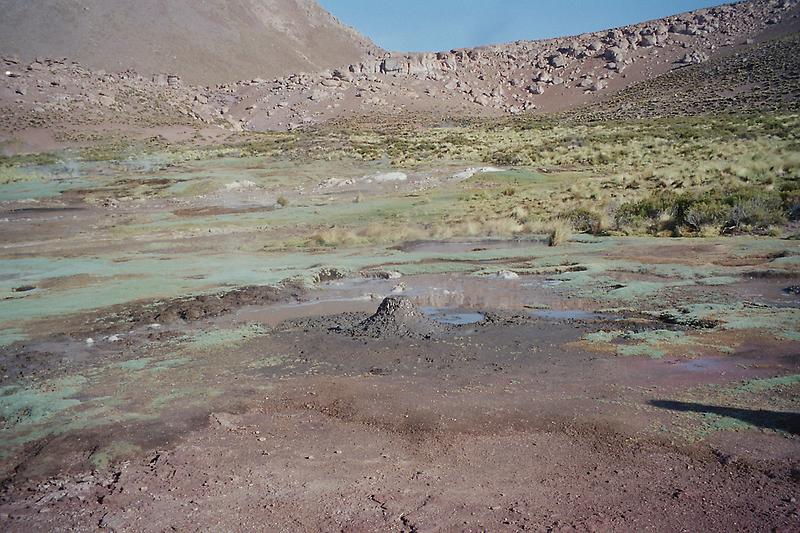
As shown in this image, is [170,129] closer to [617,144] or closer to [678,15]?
[617,144]

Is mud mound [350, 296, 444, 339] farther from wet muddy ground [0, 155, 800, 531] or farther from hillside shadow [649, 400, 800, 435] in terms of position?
hillside shadow [649, 400, 800, 435]

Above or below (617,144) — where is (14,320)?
below

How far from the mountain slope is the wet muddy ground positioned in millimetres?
106621

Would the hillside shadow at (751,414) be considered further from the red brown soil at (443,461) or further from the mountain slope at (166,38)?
the mountain slope at (166,38)

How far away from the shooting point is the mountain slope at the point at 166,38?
360 ft

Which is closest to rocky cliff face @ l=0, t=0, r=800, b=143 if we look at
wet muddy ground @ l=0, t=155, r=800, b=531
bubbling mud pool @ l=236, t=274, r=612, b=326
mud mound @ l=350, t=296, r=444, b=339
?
bubbling mud pool @ l=236, t=274, r=612, b=326

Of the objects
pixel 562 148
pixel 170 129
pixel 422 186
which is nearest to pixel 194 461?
pixel 422 186

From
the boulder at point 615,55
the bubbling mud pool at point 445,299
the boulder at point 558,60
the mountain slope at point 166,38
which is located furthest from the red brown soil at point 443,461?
the boulder at point 558,60

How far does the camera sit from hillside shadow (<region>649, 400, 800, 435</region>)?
6488 mm

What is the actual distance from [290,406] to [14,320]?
26.1 feet

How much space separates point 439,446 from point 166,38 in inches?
5063

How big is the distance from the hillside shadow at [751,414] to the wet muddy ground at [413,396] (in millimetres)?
32

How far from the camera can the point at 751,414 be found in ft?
22.4

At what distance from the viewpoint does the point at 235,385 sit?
8500 millimetres
